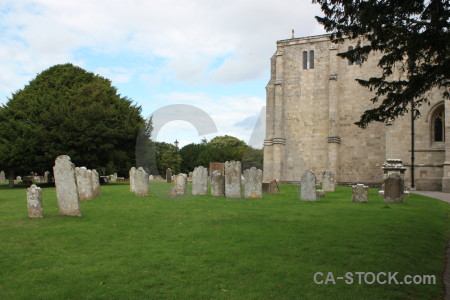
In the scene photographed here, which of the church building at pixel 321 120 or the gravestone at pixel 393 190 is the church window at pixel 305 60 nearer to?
the church building at pixel 321 120

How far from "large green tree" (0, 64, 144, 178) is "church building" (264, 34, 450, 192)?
1291 centimetres

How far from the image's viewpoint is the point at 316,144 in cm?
3538

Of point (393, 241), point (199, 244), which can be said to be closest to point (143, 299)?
point (199, 244)

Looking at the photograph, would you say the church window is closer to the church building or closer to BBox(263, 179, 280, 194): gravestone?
the church building

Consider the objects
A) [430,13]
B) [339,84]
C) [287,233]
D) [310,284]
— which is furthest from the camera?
→ [339,84]

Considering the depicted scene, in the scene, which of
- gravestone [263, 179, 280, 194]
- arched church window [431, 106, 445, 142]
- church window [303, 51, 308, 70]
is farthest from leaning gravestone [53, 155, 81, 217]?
church window [303, 51, 308, 70]

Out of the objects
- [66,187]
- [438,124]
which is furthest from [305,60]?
[66,187]

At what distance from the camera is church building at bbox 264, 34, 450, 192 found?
33.3 metres

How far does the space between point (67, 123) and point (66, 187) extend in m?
18.8

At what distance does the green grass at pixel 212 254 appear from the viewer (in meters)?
5.12

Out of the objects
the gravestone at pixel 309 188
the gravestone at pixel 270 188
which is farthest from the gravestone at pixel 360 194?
the gravestone at pixel 270 188

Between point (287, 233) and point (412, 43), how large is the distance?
4.55m

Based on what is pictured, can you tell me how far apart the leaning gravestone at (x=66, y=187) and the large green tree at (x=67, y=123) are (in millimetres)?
17736

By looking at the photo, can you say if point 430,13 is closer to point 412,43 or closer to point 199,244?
point 412,43
